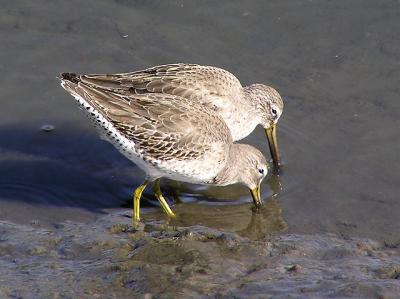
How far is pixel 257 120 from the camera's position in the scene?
7.84 meters

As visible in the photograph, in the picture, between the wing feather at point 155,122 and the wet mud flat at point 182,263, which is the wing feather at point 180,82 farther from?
the wet mud flat at point 182,263

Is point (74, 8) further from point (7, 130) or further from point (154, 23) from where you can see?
point (7, 130)

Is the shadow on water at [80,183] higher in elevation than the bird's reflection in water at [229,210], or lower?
higher

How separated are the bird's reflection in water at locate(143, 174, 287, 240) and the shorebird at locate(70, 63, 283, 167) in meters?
0.48

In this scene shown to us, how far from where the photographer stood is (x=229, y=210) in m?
7.01

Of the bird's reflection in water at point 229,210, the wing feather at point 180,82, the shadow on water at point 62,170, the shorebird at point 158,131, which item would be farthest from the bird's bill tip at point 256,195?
the shadow on water at point 62,170

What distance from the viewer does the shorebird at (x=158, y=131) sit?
258 inches

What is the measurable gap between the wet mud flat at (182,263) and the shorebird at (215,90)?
1.22 m

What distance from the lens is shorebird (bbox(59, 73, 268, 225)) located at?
656cm

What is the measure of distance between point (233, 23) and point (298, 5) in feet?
2.61

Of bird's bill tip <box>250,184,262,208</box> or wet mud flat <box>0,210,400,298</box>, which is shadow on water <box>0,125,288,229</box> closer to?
bird's bill tip <box>250,184,262,208</box>

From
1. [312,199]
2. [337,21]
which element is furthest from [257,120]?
[337,21]

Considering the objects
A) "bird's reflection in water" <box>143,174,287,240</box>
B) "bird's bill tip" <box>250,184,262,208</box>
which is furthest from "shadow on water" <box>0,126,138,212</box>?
"bird's bill tip" <box>250,184,262,208</box>

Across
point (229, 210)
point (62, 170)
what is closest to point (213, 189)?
point (229, 210)
